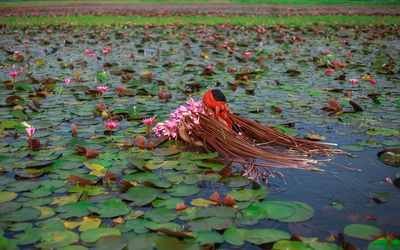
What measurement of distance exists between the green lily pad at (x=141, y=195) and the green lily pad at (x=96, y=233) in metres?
0.35

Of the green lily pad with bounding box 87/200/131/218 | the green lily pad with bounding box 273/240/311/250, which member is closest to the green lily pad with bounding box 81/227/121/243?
the green lily pad with bounding box 87/200/131/218

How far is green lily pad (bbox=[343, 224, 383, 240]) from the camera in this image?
1946 millimetres

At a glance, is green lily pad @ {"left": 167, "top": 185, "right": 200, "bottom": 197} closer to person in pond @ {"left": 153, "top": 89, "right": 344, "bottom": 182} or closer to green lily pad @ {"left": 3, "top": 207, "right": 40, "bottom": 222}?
person in pond @ {"left": 153, "top": 89, "right": 344, "bottom": 182}

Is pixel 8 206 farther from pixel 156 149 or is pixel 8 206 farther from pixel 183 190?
pixel 156 149

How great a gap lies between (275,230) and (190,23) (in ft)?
47.7

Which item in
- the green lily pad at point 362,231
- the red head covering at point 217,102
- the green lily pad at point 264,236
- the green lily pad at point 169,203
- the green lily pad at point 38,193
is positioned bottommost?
the green lily pad at point 169,203

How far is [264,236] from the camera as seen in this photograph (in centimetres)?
195

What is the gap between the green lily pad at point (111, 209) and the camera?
2193 mm

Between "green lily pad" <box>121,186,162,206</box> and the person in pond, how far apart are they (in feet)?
2.60

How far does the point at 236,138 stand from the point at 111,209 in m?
1.39

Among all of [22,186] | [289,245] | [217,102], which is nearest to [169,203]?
[289,245]

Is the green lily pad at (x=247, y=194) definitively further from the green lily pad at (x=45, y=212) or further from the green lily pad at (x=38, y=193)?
the green lily pad at (x=38, y=193)

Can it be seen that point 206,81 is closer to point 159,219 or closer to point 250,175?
point 250,175

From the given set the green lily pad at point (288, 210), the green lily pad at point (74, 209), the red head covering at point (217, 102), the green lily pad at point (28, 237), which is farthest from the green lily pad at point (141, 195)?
the red head covering at point (217, 102)
